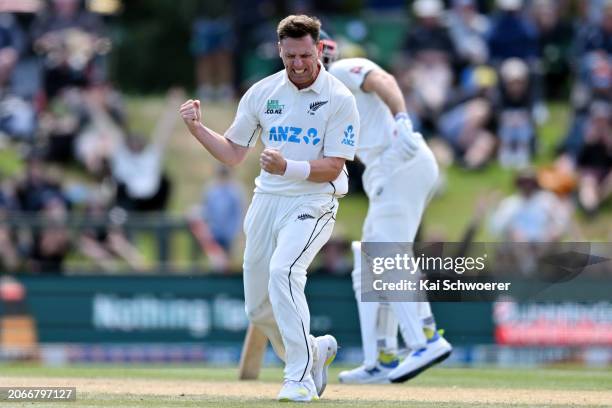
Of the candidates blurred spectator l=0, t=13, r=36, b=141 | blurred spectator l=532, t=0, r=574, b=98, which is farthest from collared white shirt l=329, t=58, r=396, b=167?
blurred spectator l=532, t=0, r=574, b=98

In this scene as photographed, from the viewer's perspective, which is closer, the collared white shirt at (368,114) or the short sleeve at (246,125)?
the short sleeve at (246,125)

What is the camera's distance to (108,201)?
19.4 meters

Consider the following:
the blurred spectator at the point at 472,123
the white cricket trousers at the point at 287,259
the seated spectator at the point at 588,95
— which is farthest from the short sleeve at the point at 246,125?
the blurred spectator at the point at 472,123

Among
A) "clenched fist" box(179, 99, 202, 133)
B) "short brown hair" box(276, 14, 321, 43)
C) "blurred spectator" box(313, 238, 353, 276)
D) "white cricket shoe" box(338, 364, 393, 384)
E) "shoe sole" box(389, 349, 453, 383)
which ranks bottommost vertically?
"blurred spectator" box(313, 238, 353, 276)

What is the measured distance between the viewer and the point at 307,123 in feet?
30.7

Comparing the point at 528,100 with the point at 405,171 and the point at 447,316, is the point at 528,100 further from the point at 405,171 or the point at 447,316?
the point at 405,171

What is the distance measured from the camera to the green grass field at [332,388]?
30.4ft

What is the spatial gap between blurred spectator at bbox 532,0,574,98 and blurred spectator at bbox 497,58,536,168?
146 cm

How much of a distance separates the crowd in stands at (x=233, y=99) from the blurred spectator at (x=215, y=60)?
23 mm

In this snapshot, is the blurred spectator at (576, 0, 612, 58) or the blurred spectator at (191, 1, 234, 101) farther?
the blurred spectator at (191, 1, 234, 101)

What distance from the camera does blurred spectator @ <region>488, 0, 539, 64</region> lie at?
21469 millimetres

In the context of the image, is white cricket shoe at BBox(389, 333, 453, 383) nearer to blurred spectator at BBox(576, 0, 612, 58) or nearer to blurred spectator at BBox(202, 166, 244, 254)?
blurred spectator at BBox(202, 166, 244, 254)

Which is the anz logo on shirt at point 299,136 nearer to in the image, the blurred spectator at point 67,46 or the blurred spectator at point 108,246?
the blurred spectator at point 108,246

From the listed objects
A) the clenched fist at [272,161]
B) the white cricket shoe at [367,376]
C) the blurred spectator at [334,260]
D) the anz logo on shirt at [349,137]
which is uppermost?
the anz logo on shirt at [349,137]
